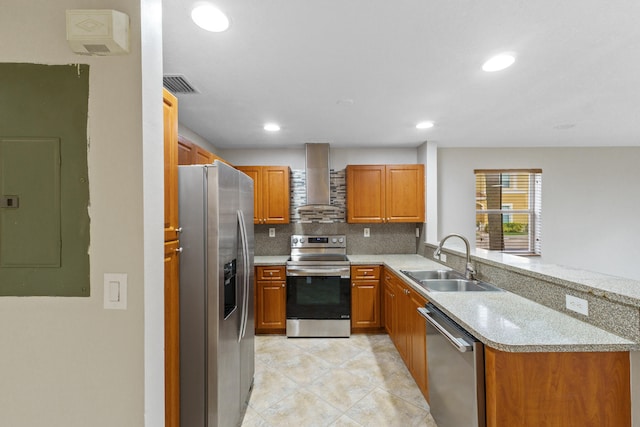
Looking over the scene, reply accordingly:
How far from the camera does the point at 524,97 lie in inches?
92.4

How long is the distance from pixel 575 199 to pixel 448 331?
4082 mm

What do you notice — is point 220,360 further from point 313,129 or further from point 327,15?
point 313,129

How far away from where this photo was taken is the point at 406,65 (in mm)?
1811

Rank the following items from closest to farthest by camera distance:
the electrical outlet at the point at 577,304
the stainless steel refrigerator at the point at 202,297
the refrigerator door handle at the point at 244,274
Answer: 1. the electrical outlet at the point at 577,304
2. the stainless steel refrigerator at the point at 202,297
3. the refrigerator door handle at the point at 244,274

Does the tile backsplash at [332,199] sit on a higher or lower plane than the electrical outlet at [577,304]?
higher

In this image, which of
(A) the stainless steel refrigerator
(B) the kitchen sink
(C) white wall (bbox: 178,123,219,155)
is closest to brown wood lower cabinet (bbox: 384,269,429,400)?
(B) the kitchen sink

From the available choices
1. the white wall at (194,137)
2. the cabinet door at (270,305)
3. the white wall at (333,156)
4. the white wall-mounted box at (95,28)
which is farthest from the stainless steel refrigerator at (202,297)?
the white wall at (333,156)

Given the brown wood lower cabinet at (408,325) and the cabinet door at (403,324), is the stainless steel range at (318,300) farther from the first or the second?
the cabinet door at (403,324)

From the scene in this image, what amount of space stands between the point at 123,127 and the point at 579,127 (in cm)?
441

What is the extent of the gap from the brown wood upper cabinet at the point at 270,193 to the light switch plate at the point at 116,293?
107 inches

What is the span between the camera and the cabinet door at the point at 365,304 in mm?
3389

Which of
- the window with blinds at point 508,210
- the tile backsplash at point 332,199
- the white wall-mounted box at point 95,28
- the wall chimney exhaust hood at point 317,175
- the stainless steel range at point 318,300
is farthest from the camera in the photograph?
the window with blinds at point 508,210

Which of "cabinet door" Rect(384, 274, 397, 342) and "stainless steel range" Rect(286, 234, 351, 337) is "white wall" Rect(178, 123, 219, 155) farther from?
"cabinet door" Rect(384, 274, 397, 342)

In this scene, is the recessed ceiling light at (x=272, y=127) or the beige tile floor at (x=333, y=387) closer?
the beige tile floor at (x=333, y=387)
